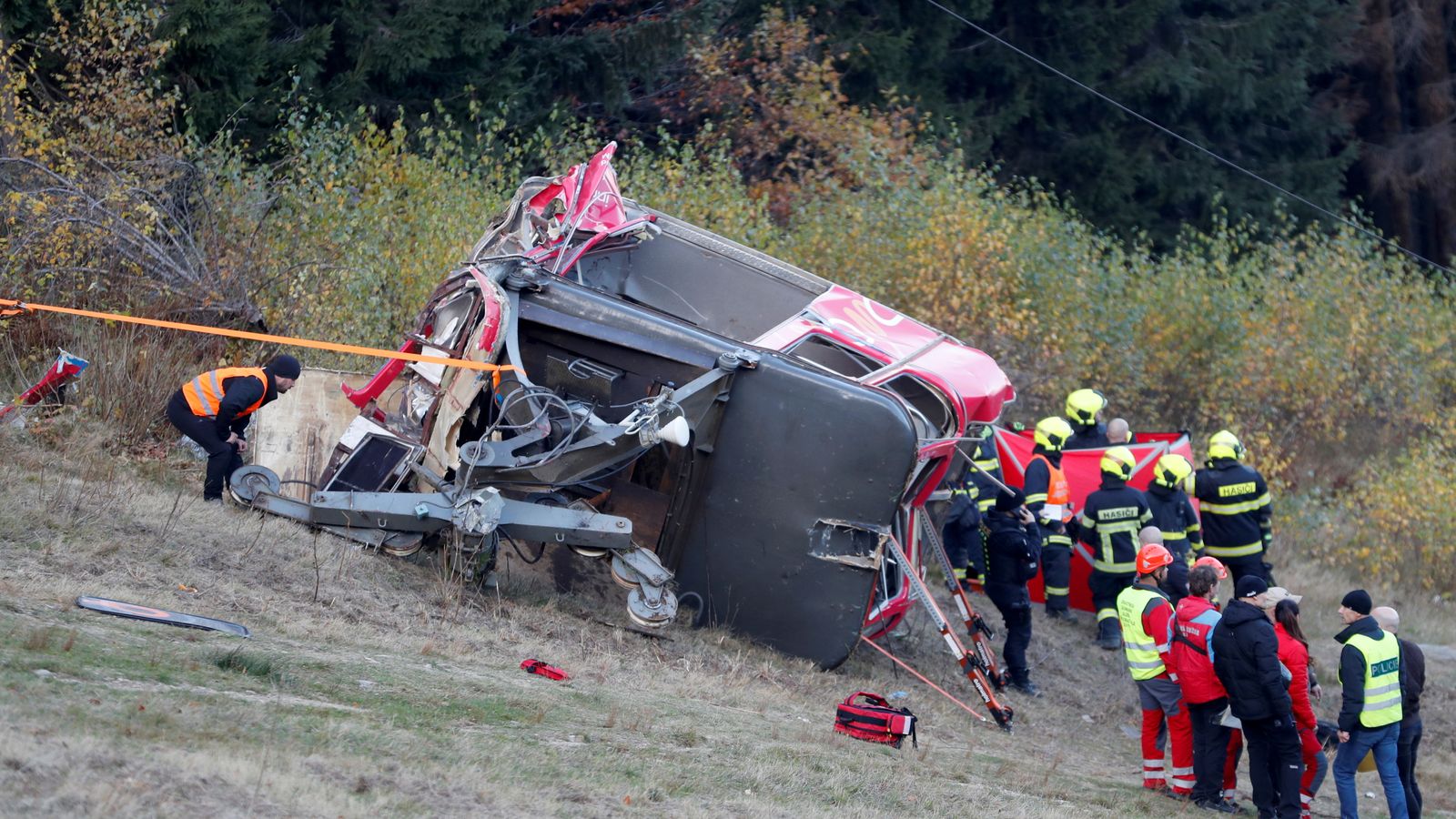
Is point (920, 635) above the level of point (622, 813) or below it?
above

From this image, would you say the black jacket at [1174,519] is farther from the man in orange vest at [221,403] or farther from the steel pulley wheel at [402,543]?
the man in orange vest at [221,403]

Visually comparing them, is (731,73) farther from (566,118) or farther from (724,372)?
(724,372)

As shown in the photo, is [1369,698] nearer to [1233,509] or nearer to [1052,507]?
[1052,507]

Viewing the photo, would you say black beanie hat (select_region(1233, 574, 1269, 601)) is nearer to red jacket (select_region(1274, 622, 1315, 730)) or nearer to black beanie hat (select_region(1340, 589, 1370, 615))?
red jacket (select_region(1274, 622, 1315, 730))

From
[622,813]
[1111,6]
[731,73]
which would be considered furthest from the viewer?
[1111,6]

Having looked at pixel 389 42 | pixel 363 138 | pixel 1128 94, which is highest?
pixel 1128 94

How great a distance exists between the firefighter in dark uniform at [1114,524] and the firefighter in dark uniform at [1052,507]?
21cm

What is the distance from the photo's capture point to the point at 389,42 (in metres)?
18.0

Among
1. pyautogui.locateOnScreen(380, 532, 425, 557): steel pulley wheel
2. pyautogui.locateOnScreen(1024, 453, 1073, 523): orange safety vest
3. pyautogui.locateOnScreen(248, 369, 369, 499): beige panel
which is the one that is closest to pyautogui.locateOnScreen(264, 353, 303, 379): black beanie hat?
pyautogui.locateOnScreen(248, 369, 369, 499): beige panel

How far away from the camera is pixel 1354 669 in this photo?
7.67 meters

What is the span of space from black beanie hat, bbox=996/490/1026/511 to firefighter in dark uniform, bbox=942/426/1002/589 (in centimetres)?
58

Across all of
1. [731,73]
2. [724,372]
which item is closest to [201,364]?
[724,372]

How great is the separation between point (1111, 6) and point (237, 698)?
2269cm

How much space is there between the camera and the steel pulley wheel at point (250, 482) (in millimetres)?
8742
